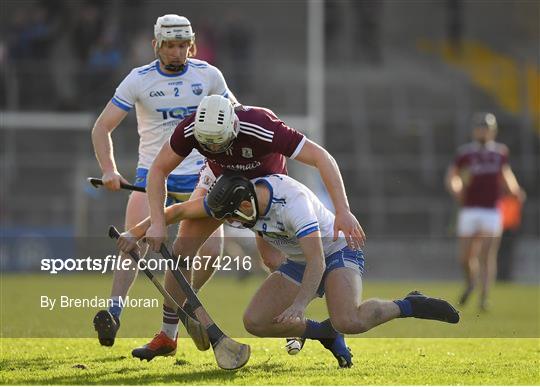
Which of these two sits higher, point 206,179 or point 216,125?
point 216,125

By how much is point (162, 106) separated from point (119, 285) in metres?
1.15

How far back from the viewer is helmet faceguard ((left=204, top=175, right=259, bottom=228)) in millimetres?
6051

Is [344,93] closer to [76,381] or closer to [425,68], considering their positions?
[425,68]

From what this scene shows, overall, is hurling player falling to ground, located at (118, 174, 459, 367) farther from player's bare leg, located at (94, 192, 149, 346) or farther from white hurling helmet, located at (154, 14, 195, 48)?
white hurling helmet, located at (154, 14, 195, 48)

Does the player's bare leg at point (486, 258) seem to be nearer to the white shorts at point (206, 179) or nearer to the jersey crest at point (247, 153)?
the white shorts at point (206, 179)

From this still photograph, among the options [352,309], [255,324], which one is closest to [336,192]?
[352,309]

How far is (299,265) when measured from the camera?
6.75 m

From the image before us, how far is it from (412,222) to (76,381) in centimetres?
1300

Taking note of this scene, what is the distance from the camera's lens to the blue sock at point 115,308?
7.18 m

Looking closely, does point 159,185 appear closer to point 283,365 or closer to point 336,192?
point 336,192

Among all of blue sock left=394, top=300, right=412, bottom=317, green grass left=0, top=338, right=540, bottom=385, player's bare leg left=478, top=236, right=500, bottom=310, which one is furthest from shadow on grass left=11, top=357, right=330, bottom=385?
player's bare leg left=478, top=236, right=500, bottom=310

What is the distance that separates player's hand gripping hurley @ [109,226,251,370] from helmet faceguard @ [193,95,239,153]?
0.73 meters

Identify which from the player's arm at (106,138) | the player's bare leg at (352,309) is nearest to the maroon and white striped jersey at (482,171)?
the player's arm at (106,138)

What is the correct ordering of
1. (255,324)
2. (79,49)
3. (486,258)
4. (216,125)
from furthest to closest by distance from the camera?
(79,49) → (486,258) → (255,324) → (216,125)
